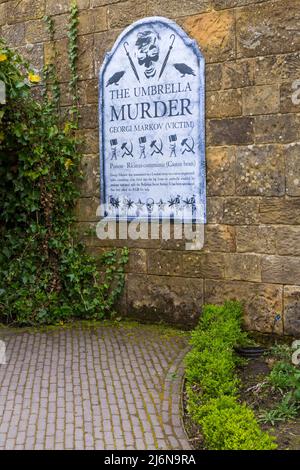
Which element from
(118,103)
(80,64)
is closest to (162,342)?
(118,103)

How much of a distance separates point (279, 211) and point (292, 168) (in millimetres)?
397

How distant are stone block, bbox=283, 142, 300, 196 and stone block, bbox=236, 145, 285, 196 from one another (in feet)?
Result: 0.15

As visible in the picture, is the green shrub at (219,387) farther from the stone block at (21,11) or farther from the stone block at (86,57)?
the stone block at (21,11)

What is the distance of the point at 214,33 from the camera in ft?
17.5

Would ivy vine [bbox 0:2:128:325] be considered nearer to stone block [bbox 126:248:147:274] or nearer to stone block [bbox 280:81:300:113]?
stone block [bbox 126:248:147:274]

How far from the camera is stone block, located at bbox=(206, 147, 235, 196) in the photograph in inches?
209

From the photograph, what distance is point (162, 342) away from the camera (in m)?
5.29

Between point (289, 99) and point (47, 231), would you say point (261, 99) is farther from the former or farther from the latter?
point (47, 231)

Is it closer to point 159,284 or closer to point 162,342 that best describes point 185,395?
point 162,342

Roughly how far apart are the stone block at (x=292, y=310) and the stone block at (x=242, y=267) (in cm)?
31

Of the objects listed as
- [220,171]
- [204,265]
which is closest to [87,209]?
[204,265]

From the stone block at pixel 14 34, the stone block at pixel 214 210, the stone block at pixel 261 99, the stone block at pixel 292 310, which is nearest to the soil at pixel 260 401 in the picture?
the stone block at pixel 292 310

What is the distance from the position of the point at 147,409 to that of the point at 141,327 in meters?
1.97

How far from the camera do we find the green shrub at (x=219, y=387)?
9.96ft
